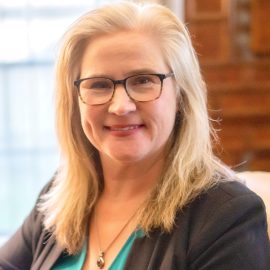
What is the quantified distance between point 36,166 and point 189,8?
129 centimetres

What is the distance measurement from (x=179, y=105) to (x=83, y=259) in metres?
0.47

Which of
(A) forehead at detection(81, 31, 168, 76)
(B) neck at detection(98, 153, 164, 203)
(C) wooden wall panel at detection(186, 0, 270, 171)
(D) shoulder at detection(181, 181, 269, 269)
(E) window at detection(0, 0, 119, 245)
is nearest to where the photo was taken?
(D) shoulder at detection(181, 181, 269, 269)

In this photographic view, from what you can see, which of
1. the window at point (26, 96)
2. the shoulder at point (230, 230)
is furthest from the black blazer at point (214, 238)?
the window at point (26, 96)

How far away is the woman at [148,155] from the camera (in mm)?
1120

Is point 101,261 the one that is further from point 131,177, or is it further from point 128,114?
point 128,114

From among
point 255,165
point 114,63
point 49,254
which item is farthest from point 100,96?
point 255,165

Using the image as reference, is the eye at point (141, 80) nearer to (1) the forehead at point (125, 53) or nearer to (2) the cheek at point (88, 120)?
(1) the forehead at point (125, 53)

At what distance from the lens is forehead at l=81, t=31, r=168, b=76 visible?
1.18m

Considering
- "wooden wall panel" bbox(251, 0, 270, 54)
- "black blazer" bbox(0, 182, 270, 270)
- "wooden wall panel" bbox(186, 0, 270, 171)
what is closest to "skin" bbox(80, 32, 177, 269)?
"black blazer" bbox(0, 182, 270, 270)

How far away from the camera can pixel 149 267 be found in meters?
1.14

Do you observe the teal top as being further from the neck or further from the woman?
the neck

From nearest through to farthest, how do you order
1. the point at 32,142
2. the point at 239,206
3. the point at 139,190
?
the point at 239,206 → the point at 139,190 → the point at 32,142

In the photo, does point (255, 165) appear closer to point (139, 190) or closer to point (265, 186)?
point (265, 186)

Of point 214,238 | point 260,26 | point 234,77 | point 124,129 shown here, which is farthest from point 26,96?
point 214,238
